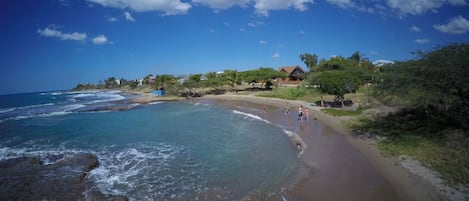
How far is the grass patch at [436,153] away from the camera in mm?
9938

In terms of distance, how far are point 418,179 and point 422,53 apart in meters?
10.4

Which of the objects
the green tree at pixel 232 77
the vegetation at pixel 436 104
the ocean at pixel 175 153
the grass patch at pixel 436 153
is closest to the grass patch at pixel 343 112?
the vegetation at pixel 436 104

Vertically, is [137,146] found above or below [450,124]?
below

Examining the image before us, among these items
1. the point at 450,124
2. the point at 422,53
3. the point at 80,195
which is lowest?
the point at 80,195

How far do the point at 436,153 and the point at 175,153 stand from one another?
1483cm

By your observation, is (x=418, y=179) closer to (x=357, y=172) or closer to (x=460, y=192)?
(x=460, y=192)

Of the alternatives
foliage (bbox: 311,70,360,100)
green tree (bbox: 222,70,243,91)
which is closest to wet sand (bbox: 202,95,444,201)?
foliage (bbox: 311,70,360,100)

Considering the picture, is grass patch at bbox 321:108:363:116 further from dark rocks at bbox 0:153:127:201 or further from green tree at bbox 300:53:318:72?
green tree at bbox 300:53:318:72

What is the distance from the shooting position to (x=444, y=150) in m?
12.4

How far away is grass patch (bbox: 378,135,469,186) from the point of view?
32.6 ft

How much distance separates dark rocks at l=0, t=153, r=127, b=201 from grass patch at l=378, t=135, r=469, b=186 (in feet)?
44.8

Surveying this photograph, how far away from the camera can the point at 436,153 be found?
40.1 feet

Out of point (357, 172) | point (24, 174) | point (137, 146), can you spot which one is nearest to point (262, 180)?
point (357, 172)

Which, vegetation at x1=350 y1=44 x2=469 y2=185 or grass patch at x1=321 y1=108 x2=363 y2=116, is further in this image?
grass patch at x1=321 y1=108 x2=363 y2=116
